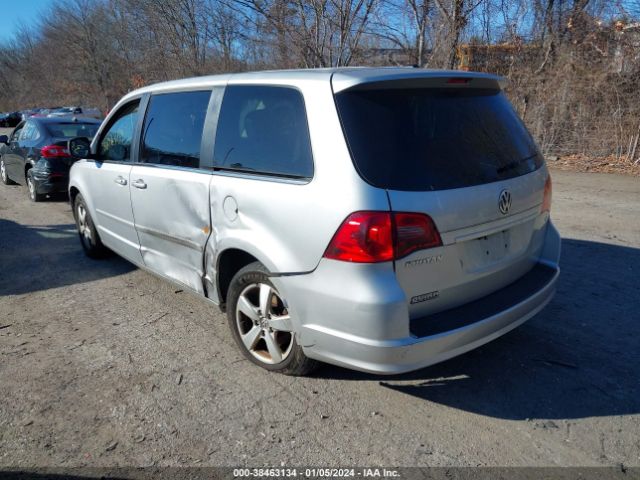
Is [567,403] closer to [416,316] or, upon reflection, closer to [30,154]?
[416,316]

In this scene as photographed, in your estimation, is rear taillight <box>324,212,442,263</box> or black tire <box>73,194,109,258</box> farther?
black tire <box>73,194,109,258</box>

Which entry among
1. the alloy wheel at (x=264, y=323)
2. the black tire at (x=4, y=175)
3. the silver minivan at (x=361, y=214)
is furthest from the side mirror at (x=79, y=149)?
the black tire at (x=4, y=175)

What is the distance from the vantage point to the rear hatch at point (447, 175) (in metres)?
2.61

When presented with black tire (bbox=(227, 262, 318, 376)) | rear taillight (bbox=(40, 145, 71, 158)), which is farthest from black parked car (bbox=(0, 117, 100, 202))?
black tire (bbox=(227, 262, 318, 376))

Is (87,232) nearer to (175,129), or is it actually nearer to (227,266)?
(175,129)

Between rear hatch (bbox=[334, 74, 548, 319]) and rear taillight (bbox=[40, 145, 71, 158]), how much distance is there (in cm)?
771

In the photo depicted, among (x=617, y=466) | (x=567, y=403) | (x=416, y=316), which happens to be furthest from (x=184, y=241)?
(x=617, y=466)

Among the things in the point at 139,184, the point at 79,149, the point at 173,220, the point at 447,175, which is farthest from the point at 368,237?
the point at 79,149

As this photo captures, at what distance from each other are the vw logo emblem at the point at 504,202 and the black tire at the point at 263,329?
4.56 feet

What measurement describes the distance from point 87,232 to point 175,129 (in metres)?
2.45

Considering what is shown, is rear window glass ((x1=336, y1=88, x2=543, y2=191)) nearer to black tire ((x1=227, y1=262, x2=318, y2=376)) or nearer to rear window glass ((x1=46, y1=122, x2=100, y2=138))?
black tire ((x1=227, y1=262, x2=318, y2=376))

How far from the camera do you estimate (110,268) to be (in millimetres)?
5562

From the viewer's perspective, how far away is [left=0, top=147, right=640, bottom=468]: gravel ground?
8.61 feet

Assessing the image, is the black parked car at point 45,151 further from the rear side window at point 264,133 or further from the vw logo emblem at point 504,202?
the vw logo emblem at point 504,202
